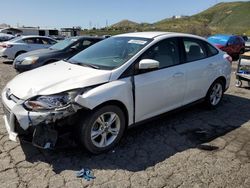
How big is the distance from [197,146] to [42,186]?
232cm

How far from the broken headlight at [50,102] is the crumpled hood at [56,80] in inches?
2.8

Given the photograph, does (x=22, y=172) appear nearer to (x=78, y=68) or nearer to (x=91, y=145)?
(x=91, y=145)

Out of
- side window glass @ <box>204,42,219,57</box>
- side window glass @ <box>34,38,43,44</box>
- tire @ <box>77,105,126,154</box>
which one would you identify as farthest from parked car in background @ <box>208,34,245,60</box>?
tire @ <box>77,105,126,154</box>

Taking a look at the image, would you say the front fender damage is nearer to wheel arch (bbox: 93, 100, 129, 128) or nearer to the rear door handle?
wheel arch (bbox: 93, 100, 129, 128)

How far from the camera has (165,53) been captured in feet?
15.6

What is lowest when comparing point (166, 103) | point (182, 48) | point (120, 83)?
point (166, 103)

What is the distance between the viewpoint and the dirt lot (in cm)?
336

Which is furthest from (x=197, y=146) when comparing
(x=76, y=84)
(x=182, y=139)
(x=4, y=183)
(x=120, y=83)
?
(x=4, y=183)

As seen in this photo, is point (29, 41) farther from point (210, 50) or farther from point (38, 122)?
point (38, 122)

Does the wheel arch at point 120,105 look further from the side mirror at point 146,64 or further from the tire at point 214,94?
the tire at point 214,94

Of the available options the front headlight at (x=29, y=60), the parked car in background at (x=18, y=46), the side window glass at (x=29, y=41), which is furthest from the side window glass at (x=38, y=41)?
the front headlight at (x=29, y=60)

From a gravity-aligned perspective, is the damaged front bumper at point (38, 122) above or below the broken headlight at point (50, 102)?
below

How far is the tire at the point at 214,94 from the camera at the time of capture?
591 centimetres

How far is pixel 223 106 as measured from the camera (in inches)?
254
